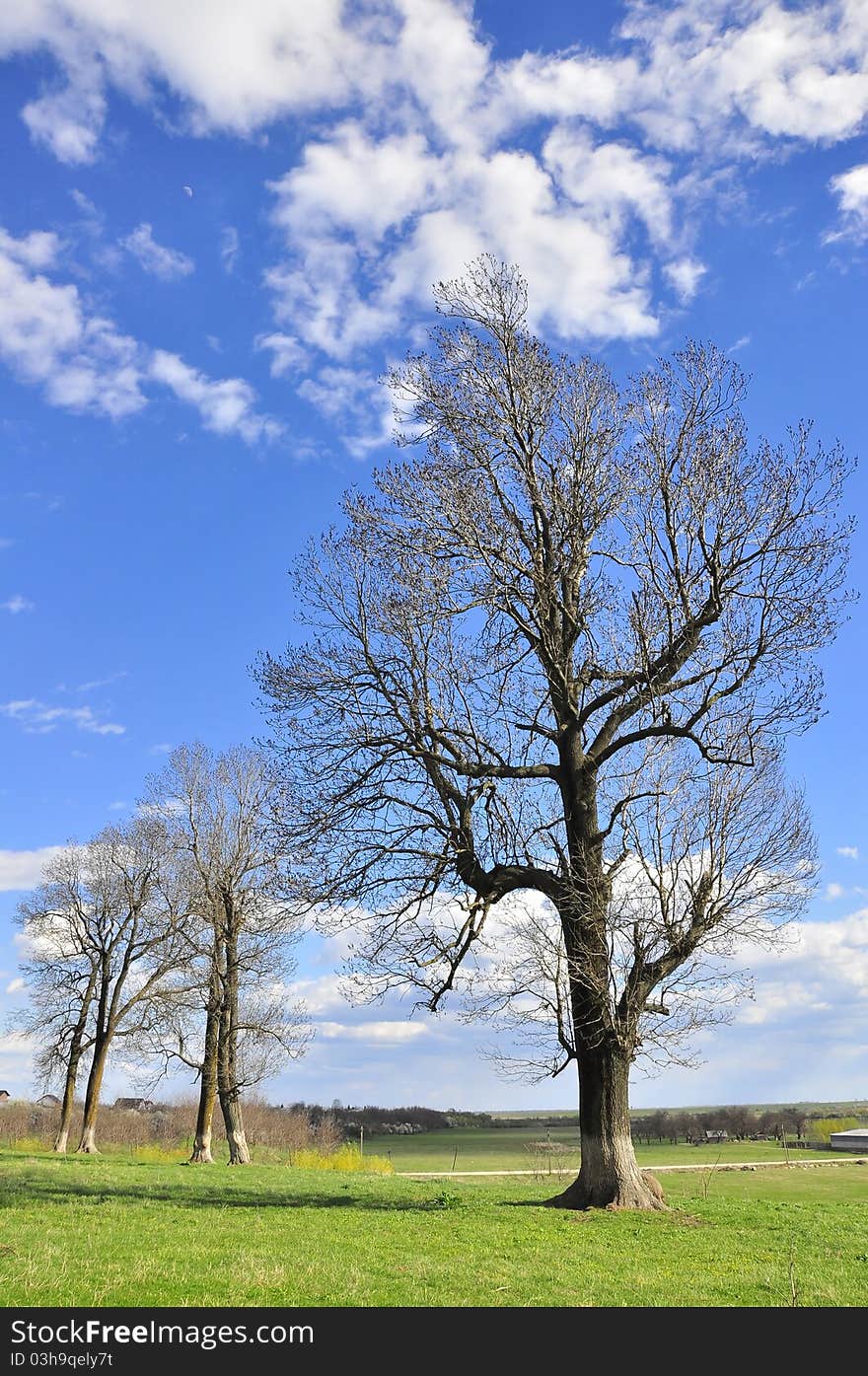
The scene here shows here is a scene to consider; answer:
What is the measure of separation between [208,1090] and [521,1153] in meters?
24.4

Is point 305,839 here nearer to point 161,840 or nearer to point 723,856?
point 723,856

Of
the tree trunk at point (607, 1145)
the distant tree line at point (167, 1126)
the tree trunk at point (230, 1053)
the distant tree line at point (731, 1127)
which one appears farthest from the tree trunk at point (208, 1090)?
the distant tree line at point (731, 1127)

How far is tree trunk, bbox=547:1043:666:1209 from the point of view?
14.7m

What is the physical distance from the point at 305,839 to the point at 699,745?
6681 millimetres

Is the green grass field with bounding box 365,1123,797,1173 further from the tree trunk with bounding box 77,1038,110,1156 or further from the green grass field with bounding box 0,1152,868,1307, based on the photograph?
the green grass field with bounding box 0,1152,868,1307

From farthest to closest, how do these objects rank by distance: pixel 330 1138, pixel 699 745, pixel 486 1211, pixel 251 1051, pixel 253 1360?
pixel 330 1138, pixel 251 1051, pixel 699 745, pixel 486 1211, pixel 253 1360

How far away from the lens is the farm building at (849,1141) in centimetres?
5088

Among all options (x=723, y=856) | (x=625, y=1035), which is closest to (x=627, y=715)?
(x=723, y=856)

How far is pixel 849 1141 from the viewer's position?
173ft

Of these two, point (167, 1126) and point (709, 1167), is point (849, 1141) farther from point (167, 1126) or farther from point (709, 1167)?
point (167, 1126)

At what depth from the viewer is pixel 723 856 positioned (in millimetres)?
16141

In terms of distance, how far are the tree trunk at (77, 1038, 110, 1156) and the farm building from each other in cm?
3695

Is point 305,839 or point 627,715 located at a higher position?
point 627,715

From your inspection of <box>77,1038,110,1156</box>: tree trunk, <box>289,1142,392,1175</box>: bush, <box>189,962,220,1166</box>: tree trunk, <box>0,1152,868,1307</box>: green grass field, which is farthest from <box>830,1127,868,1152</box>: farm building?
<box>0,1152,868,1307</box>: green grass field
